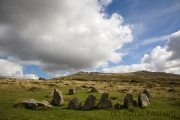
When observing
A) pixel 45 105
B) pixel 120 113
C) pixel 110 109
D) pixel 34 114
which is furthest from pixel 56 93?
pixel 120 113

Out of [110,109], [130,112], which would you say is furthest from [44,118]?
[130,112]

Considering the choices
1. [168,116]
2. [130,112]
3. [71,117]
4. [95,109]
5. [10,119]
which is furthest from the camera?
[95,109]

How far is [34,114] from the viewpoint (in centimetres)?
2097

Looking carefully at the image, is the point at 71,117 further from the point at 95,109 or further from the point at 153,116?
the point at 153,116

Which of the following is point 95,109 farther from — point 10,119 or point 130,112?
point 10,119

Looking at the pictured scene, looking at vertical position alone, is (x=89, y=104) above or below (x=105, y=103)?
below

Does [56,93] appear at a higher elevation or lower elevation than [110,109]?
higher

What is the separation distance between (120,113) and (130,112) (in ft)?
5.81

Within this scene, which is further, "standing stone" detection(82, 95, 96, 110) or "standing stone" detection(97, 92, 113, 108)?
"standing stone" detection(97, 92, 113, 108)

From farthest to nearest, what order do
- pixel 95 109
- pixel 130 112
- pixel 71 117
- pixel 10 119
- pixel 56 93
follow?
1. pixel 56 93
2. pixel 95 109
3. pixel 130 112
4. pixel 71 117
5. pixel 10 119

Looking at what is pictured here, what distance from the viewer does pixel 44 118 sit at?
19.2 m

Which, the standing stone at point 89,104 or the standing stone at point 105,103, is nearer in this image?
the standing stone at point 89,104

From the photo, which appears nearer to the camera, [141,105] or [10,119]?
[10,119]

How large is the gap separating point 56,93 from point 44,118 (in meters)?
8.94
